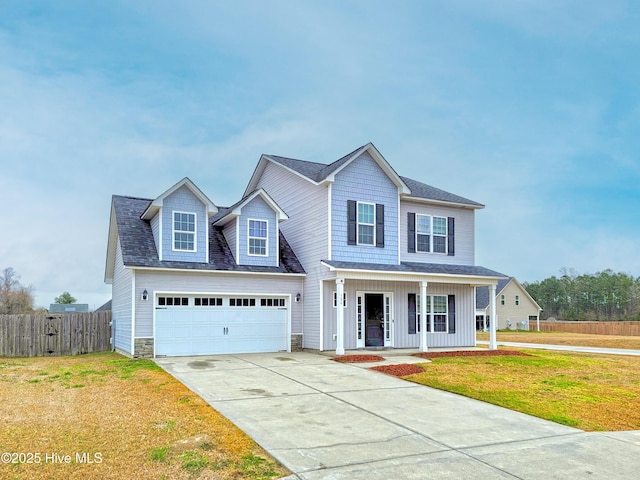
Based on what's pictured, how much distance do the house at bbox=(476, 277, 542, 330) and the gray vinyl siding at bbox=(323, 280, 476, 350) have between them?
98.9 feet

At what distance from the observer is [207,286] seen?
18016 millimetres

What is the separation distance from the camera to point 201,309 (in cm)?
1800

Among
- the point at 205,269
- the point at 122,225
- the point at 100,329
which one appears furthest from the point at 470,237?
the point at 100,329

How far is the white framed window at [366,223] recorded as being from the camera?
19297 millimetres

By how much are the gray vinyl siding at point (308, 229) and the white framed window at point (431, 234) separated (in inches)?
174

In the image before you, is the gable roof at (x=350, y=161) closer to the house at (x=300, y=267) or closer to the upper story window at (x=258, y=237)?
the house at (x=300, y=267)

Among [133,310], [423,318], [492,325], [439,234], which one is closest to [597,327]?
[492,325]

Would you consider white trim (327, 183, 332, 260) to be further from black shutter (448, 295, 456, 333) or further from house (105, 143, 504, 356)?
black shutter (448, 295, 456, 333)

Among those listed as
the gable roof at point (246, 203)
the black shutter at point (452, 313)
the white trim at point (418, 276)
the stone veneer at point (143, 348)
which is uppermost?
the gable roof at point (246, 203)

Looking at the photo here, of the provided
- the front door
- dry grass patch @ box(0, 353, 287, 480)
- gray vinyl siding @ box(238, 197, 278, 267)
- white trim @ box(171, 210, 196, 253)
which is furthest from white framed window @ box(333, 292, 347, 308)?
dry grass patch @ box(0, 353, 287, 480)

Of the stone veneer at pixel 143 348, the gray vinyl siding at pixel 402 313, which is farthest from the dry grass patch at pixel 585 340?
the stone veneer at pixel 143 348

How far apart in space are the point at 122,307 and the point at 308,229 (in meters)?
7.43

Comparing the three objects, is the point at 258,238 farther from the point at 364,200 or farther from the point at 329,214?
the point at 364,200

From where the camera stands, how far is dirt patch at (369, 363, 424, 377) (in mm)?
13719
